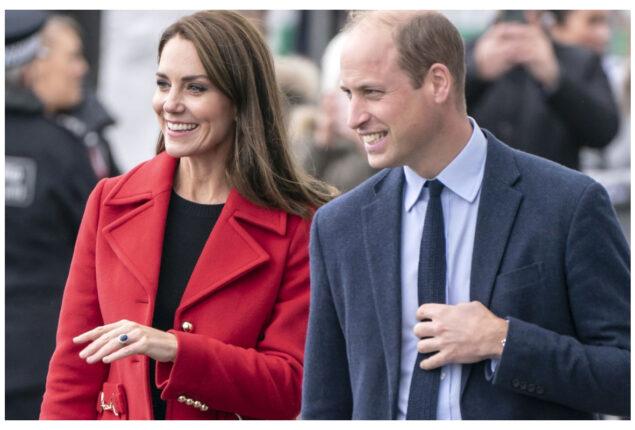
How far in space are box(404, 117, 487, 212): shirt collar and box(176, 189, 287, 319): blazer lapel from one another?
640mm

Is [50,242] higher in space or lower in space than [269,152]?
lower

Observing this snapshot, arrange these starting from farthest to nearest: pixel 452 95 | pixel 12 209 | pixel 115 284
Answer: pixel 12 209 < pixel 115 284 < pixel 452 95

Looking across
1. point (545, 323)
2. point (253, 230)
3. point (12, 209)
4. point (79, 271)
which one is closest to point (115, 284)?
point (79, 271)

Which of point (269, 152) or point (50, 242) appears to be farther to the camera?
point (50, 242)

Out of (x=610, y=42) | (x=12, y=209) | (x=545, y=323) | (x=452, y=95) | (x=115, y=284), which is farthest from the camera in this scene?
(x=610, y=42)

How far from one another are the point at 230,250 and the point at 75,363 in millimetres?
618

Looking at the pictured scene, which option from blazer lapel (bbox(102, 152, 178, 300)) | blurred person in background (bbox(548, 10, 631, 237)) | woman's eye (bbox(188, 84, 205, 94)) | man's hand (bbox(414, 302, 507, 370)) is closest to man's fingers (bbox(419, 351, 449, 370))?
man's hand (bbox(414, 302, 507, 370))

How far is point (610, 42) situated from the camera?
7.72 meters

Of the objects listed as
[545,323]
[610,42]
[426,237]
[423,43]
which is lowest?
[545,323]

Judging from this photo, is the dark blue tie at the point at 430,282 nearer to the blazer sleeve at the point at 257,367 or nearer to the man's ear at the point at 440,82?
the man's ear at the point at 440,82

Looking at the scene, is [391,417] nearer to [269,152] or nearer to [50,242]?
[269,152]

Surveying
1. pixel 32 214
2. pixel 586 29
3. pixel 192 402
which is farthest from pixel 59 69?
pixel 192 402

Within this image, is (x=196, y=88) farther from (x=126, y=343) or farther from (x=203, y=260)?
(x=126, y=343)

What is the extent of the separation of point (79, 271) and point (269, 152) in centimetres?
73
